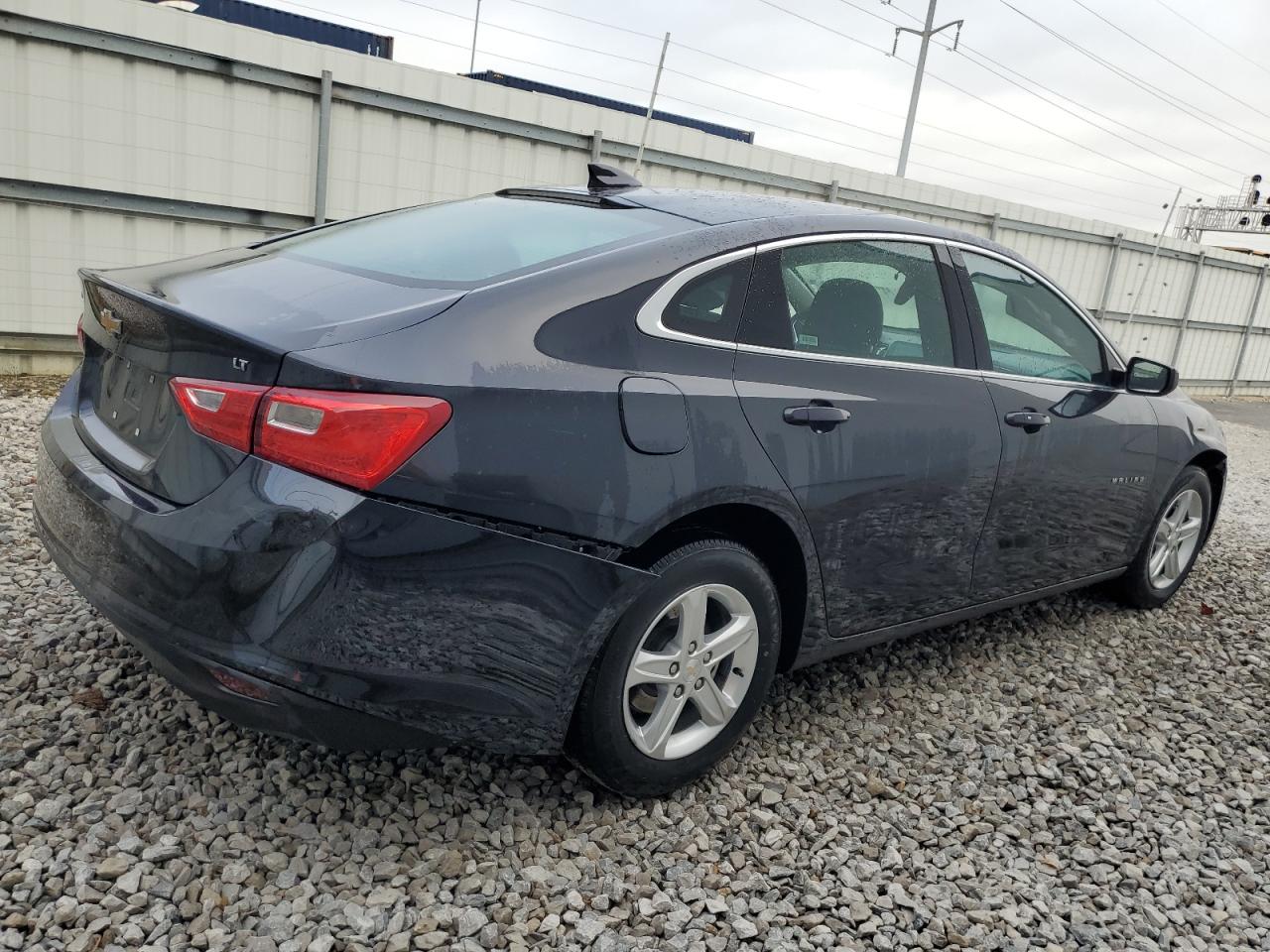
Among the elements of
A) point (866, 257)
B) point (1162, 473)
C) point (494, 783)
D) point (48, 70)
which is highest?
point (48, 70)

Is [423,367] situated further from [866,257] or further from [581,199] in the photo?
[866,257]

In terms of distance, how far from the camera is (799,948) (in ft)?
7.39

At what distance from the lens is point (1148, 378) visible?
405cm

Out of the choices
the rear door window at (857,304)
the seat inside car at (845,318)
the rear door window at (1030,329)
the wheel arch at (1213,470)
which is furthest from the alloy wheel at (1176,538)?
the seat inside car at (845,318)

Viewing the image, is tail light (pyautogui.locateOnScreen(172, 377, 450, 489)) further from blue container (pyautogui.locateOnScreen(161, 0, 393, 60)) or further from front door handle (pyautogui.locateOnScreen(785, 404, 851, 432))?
blue container (pyautogui.locateOnScreen(161, 0, 393, 60))

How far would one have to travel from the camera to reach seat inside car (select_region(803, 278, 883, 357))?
2.90m

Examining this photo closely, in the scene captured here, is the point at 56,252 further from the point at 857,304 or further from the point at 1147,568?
the point at 1147,568

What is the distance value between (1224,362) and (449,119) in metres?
16.8

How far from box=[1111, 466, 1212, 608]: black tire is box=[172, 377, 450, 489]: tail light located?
3.50 m

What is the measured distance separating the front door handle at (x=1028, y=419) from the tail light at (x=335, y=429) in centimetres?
210

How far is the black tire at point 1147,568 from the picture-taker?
442 cm

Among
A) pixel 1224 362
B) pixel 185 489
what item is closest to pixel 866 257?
pixel 185 489

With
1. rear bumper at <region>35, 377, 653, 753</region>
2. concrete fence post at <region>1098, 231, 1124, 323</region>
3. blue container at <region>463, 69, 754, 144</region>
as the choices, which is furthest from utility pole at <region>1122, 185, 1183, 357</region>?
rear bumper at <region>35, 377, 653, 753</region>

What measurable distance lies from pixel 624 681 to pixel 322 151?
6.83 m
